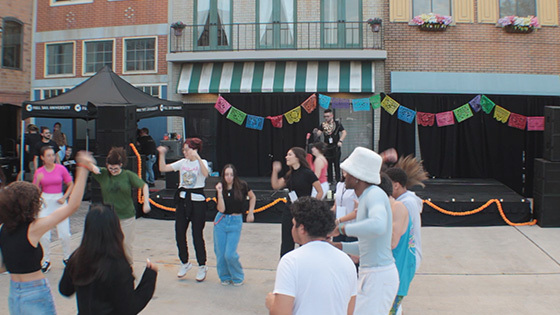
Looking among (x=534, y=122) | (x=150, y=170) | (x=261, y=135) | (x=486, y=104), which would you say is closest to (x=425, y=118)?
(x=486, y=104)

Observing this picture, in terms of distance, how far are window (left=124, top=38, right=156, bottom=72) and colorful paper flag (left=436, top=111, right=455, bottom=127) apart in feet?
30.5

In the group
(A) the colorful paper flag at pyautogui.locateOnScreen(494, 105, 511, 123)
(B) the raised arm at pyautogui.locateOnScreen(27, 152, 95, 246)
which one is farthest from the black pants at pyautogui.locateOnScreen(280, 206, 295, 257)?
(A) the colorful paper flag at pyautogui.locateOnScreen(494, 105, 511, 123)

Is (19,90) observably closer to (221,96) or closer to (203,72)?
(203,72)

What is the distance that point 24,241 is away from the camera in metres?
3.38

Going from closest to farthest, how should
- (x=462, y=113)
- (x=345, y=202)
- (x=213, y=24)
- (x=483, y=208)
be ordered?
(x=345, y=202)
(x=483, y=208)
(x=462, y=113)
(x=213, y=24)

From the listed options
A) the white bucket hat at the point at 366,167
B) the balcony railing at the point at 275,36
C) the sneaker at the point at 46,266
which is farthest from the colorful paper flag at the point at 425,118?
the white bucket hat at the point at 366,167

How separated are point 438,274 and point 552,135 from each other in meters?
4.67

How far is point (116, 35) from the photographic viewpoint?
17.9 meters

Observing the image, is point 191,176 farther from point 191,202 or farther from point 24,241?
point 24,241

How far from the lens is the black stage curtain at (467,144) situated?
15.1 m

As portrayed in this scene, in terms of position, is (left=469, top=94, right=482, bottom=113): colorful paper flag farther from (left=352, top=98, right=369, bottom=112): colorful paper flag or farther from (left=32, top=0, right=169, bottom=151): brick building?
(left=32, top=0, right=169, bottom=151): brick building

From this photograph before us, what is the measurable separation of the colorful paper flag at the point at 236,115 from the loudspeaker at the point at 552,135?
809 centimetres

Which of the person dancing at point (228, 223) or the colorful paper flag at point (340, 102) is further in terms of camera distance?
the colorful paper flag at point (340, 102)

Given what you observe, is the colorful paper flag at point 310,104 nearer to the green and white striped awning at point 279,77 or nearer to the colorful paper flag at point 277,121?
the colorful paper flag at point 277,121
